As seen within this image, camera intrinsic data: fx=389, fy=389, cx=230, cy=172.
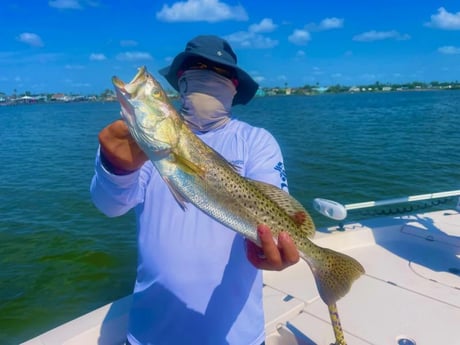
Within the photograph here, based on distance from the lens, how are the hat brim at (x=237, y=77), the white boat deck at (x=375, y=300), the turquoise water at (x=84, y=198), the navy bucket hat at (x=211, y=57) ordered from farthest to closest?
the turquoise water at (x=84, y=198) → the white boat deck at (x=375, y=300) → the hat brim at (x=237, y=77) → the navy bucket hat at (x=211, y=57)

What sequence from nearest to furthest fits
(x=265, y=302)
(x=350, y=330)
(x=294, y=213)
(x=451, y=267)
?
(x=294, y=213) → (x=350, y=330) → (x=265, y=302) → (x=451, y=267)

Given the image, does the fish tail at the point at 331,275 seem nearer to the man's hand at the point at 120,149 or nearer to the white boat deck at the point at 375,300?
the man's hand at the point at 120,149

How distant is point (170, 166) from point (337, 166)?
809 inches

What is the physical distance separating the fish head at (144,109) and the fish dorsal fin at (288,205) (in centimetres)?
74

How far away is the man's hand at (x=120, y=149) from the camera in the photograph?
2324 millimetres

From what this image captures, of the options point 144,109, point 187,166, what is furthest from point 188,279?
point 144,109

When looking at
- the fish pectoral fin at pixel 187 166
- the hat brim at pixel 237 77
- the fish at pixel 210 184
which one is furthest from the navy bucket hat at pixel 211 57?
the fish pectoral fin at pixel 187 166

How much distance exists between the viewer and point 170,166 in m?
2.45

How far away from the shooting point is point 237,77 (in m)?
3.37

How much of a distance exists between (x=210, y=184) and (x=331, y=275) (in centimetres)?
111

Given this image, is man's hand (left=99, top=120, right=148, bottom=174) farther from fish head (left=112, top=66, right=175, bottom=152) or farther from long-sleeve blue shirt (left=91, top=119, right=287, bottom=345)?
long-sleeve blue shirt (left=91, top=119, right=287, bottom=345)

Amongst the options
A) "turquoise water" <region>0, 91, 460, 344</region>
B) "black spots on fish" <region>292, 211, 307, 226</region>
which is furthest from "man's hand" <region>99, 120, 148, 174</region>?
"turquoise water" <region>0, 91, 460, 344</region>

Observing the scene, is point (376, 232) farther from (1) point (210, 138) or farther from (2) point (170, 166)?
(2) point (170, 166)

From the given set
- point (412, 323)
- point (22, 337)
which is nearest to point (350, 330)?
point (412, 323)
